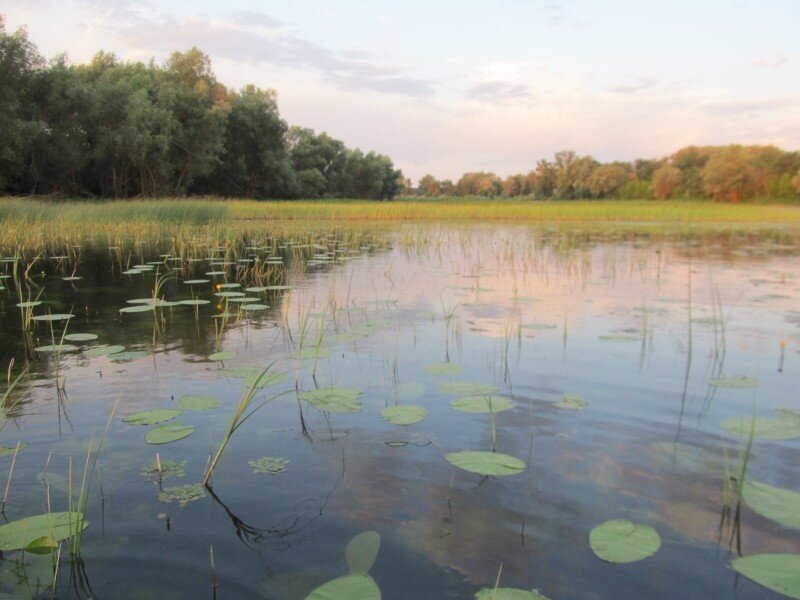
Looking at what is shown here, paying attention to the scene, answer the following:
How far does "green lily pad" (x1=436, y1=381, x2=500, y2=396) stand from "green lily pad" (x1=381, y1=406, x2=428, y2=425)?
0.30 m

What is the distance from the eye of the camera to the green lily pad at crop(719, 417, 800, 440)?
260 centimetres

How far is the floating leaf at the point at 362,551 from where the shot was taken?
173 cm

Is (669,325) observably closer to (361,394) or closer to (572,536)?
(361,394)

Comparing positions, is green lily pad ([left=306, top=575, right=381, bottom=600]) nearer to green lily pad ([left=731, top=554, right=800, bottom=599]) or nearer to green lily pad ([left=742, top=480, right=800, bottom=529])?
green lily pad ([left=731, top=554, right=800, bottom=599])

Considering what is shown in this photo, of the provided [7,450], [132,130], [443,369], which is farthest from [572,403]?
[132,130]

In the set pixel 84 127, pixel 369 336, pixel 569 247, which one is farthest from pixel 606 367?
pixel 84 127

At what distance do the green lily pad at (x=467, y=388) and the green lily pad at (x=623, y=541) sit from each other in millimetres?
1277

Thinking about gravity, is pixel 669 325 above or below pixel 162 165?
below

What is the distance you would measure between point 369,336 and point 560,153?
77544 millimetres

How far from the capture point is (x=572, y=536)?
187 centimetres

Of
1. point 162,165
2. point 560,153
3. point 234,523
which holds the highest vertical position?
point 560,153

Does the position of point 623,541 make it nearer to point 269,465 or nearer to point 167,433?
point 269,465

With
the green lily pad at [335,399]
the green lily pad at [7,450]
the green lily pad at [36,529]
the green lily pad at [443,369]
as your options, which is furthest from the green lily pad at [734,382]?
the green lily pad at [7,450]

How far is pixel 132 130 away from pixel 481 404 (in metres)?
32.5
